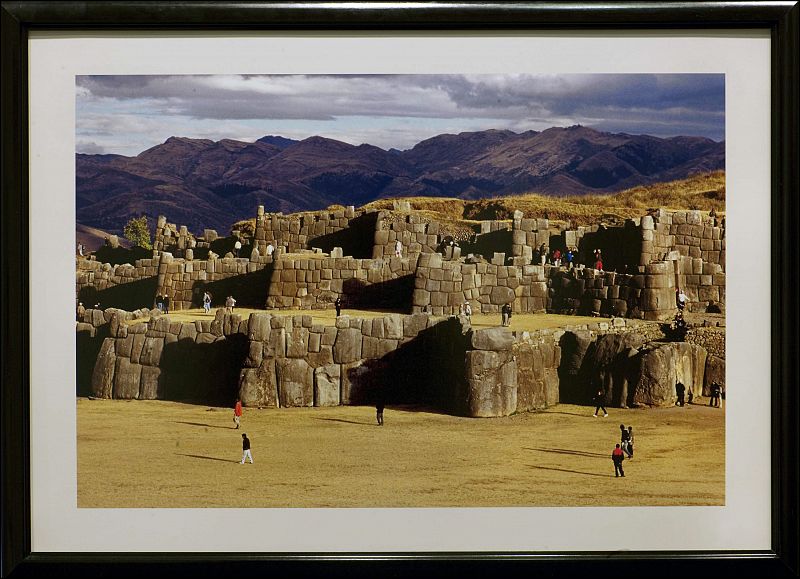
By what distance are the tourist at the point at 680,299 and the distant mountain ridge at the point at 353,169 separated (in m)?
1.13

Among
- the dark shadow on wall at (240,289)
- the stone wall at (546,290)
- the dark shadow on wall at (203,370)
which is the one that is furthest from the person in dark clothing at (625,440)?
the dark shadow on wall at (240,289)

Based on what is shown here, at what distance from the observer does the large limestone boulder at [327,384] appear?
26.8ft

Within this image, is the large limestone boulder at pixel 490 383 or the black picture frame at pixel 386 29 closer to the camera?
the black picture frame at pixel 386 29

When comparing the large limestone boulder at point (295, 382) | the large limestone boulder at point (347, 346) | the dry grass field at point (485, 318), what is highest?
the dry grass field at point (485, 318)

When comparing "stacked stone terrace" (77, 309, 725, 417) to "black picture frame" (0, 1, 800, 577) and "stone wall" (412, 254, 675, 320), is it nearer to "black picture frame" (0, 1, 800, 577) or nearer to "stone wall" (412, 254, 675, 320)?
"stone wall" (412, 254, 675, 320)

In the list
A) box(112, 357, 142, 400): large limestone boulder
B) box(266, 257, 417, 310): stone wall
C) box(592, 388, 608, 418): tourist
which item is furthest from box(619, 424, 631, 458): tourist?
box(112, 357, 142, 400): large limestone boulder

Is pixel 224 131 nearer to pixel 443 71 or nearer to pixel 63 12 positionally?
pixel 63 12

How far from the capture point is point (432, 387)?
24.6 ft

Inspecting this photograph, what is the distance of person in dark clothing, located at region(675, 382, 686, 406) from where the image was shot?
24.6 ft

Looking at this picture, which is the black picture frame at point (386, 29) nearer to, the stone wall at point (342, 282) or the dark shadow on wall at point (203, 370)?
the dark shadow on wall at point (203, 370)

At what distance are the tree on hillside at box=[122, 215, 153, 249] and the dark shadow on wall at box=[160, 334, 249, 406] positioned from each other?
1120 millimetres

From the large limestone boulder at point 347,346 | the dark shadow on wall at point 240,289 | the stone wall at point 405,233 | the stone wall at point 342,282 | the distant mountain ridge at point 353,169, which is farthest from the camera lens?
the stone wall at point 405,233
